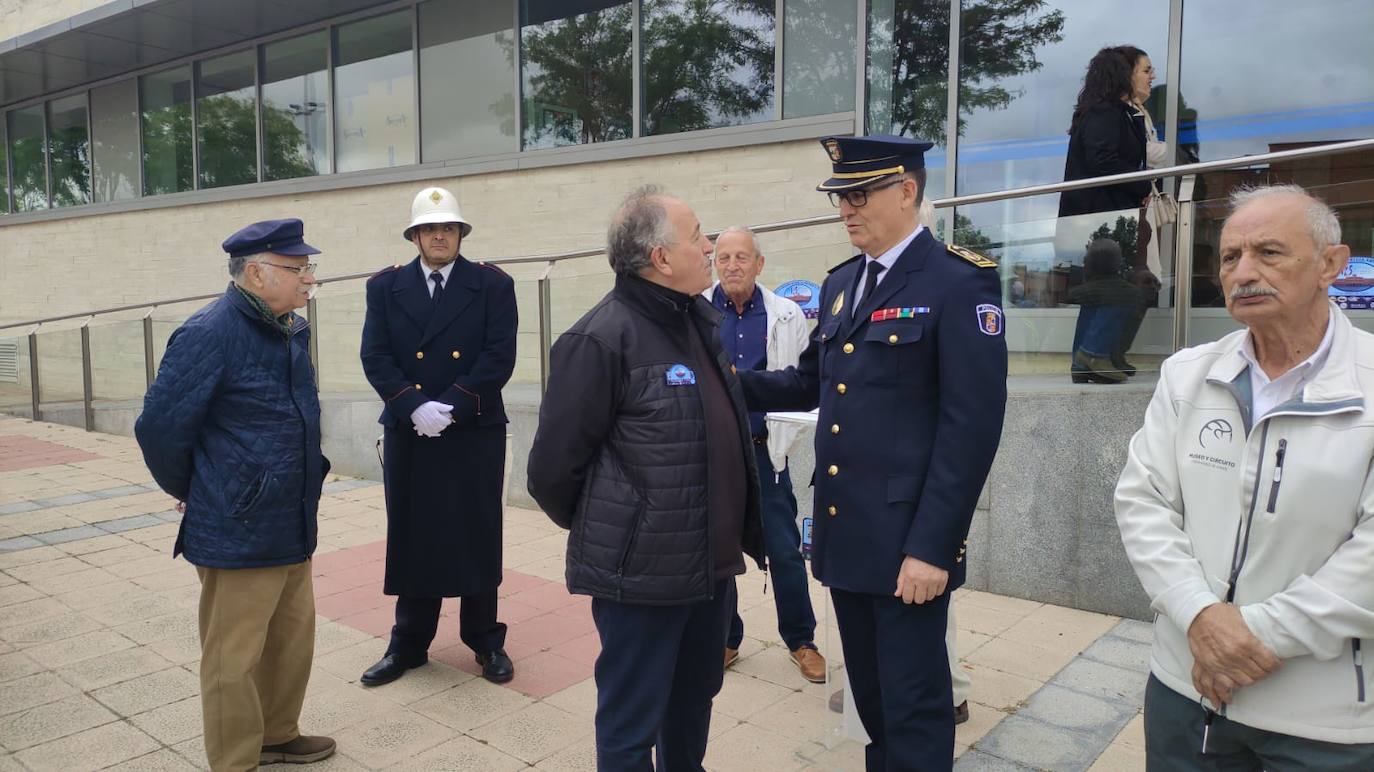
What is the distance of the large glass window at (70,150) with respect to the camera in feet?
54.3

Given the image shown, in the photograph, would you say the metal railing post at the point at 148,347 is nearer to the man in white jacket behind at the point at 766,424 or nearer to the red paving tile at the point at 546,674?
the red paving tile at the point at 546,674

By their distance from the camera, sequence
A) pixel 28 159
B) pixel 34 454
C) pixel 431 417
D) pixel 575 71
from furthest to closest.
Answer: pixel 28 159 → pixel 575 71 → pixel 34 454 → pixel 431 417

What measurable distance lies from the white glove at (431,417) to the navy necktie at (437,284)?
49 cm

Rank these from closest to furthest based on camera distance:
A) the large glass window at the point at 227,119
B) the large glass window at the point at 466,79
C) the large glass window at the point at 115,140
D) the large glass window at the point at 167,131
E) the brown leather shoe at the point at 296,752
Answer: the brown leather shoe at the point at 296,752, the large glass window at the point at 466,79, the large glass window at the point at 227,119, the large glass window at the point at 167,131, the large glass window at the point at 115,140

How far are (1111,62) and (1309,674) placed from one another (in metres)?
4.72

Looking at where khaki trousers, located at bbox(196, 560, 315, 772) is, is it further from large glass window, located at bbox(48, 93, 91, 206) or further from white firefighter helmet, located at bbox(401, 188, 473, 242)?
large glass window, located at bbox(48, 93, 91, 206)

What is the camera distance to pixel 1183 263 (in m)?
4.71

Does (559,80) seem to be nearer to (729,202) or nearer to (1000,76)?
(729,202)

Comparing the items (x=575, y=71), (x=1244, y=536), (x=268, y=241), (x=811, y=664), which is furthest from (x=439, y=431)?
(x=575, y=71)

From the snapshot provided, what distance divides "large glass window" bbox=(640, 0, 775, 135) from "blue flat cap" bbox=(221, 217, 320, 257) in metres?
6.53

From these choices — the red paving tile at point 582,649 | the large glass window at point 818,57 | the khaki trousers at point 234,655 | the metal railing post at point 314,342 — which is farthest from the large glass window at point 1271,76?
the metal railing post at point 314,342

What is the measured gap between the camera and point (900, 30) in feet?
27.7

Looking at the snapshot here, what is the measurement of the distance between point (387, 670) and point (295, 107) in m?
11.4

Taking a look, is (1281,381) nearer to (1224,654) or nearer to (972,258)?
(1224,654)
